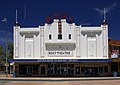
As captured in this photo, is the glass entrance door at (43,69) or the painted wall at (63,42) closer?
the painted wall at (63,42)

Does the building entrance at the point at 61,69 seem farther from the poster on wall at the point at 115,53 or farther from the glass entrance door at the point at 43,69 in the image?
the poster on wall at the point at 115,53

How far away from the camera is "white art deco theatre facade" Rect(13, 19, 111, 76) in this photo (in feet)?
186

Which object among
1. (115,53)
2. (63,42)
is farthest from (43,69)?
(115,53)

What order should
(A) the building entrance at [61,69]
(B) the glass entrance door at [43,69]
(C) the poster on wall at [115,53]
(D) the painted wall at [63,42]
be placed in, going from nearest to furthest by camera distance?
1. (D) the painted wall at [63,42]
2. (C) the poster on wall at [115,53]
3. (A) the building entrance at [61,69]
4. (B) the glass entrance door at [43,69]

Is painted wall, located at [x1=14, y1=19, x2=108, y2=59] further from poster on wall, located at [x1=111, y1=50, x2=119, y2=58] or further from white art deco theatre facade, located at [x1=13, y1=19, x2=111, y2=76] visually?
poster on wall, located at [x1=111, y1=50, x2=119, y2=58]

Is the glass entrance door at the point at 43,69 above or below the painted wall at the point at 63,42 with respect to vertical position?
below

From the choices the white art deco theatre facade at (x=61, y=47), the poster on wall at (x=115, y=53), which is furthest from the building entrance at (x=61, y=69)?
the poster on wall at (x=115, y=53)

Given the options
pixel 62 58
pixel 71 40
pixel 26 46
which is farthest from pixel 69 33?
pixel 26 46

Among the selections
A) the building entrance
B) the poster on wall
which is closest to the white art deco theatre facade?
the building entrance

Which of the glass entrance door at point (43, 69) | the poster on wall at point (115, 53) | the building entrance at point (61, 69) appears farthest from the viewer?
the glass entrance door at point (43, 69)

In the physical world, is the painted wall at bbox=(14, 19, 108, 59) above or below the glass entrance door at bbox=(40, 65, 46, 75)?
above

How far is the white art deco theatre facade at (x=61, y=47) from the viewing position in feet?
186

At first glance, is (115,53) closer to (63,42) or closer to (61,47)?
(63,42)

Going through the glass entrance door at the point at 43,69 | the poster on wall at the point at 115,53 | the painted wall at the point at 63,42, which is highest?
the painted wall at the point at 63,42
